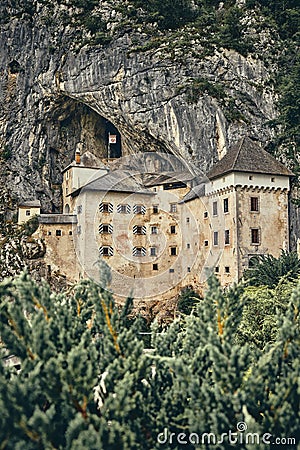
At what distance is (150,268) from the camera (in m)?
41.3

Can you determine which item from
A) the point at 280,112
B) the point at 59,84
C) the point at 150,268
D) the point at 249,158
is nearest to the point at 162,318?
the point at 150,268

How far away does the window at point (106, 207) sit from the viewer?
4031 centimetres

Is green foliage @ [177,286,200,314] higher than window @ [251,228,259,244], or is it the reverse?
window @ [251,228,259,244]

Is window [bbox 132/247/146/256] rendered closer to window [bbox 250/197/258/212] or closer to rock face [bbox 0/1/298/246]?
rock face [bbox 0/1/298/246]

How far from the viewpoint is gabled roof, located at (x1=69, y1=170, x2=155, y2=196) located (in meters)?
40.8

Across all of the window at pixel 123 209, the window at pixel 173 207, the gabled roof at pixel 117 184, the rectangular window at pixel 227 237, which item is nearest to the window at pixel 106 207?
the window at pixel 123 209

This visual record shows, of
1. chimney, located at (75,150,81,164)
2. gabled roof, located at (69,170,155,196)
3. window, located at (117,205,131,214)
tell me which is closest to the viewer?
window, located at (117,205,131,214)

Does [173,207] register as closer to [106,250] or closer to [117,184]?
[117,184]

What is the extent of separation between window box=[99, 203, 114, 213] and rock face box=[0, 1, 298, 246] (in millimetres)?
6271

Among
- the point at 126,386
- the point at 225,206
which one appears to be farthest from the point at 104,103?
the point at 126,386

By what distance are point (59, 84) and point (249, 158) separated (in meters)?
19.8

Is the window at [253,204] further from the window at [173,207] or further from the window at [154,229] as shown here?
the window at [154,229]

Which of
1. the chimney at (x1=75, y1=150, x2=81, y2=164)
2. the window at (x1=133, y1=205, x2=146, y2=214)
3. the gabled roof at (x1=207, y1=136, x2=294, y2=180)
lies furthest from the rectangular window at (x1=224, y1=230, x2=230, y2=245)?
the chimney at (x1=75, y1=150, x2=81, y2=164)

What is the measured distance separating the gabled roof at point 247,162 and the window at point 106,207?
791cm
